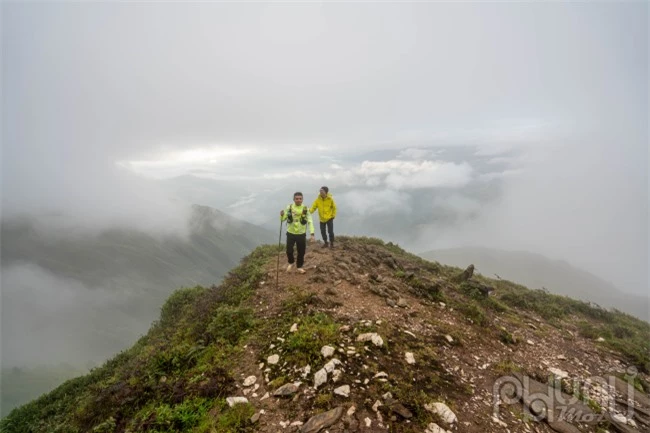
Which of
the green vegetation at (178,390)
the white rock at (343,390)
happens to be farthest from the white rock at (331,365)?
the green vegetation at (178,390)

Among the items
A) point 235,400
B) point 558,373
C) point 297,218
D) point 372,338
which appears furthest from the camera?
point 297,218

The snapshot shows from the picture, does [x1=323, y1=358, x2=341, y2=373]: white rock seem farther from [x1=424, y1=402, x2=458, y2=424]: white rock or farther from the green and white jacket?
the green and white jacket

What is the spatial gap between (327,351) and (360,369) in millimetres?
939

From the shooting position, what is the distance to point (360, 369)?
755 centimetres

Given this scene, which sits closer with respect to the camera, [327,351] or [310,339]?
[327,351]

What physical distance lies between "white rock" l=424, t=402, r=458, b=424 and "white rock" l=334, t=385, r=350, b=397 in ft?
5.46

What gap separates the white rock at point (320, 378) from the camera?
7176mm

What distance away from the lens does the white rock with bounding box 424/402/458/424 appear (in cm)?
648

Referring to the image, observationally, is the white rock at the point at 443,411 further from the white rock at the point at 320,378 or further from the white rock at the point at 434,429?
the white rock at the point at 320,378

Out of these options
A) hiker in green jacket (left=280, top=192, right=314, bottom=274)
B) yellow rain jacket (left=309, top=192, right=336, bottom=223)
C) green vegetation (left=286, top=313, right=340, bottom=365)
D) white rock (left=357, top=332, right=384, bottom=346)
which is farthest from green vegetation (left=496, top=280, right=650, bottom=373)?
green vegetation (left=286, top=313, right=340, bottom=365)

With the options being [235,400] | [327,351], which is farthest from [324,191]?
[235,400]

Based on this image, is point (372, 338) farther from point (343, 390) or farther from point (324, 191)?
point (324, 191)

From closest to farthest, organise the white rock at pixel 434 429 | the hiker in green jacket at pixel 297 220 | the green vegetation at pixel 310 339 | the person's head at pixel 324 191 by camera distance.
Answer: the white rock at pixel 434 429
the green vegetation at pixel 310 339
the hiker in green jacket at pixel 297 220
the person's head at pixel 324 191

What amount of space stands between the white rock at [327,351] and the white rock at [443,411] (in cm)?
243
